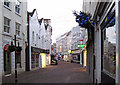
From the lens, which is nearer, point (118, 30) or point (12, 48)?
point (118, 30)

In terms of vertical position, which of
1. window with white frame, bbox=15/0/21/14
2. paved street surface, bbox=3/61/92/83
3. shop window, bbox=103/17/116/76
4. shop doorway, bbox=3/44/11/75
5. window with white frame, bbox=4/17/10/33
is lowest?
paved street surface, bbox=3/61/92/83

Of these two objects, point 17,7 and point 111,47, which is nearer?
point 111,47

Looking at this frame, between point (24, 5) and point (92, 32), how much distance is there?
1316cm

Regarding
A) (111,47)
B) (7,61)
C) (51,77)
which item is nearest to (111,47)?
(111,47)

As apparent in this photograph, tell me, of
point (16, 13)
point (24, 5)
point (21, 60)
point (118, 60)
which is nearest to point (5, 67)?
point (21, 60)

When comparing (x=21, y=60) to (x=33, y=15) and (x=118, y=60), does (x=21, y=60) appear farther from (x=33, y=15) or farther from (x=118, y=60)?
(x=118, y=60)

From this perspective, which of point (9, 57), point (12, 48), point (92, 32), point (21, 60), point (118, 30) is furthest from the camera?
point (21, 60)

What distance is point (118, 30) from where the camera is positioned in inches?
145

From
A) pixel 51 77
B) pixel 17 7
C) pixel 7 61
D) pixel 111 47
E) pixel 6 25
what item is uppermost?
pixel 17 7

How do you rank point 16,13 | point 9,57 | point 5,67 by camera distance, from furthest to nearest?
point 16,13, point 9,57, point 5,67

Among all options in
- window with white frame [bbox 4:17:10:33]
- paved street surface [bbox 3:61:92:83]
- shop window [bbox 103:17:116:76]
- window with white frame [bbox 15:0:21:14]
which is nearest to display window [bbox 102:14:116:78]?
shop window [bbox 103:17:116:76]

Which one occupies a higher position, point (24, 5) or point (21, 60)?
point (24, 5)

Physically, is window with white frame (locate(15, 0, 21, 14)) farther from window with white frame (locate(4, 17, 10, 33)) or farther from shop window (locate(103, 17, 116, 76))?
shop window (locate(103, 17, 116, 76))

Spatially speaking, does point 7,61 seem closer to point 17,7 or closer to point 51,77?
point 51,77
